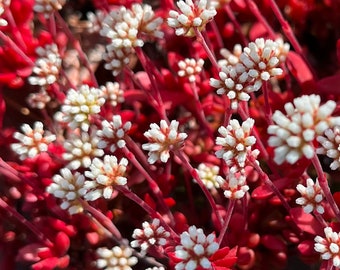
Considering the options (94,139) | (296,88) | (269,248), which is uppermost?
(94,139)

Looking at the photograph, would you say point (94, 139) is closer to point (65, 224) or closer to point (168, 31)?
point (65, 224)

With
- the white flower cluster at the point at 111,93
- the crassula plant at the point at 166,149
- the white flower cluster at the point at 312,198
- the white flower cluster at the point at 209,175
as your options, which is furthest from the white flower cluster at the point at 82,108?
the white flower cluster at the point at 312,198

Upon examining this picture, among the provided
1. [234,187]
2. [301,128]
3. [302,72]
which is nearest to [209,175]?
[234,187]

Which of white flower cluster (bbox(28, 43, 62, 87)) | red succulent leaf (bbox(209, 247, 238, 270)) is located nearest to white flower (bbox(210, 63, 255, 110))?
red succulent leaf (bbox(209, 247, 238, 270))

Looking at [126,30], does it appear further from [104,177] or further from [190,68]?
[104,177]

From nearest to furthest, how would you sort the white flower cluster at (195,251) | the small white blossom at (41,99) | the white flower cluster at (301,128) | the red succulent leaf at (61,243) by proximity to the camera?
the white flower cluster at (301,128) → the white flower cluster at (195,251) → the red succulent leaf at (61,243) → the small white blossom at (41,99)

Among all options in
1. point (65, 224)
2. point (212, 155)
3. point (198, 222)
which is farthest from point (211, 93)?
point (65, 224)

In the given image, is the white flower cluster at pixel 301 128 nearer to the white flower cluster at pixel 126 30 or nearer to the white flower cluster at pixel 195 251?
the white flower cluster at pixel 195 251
